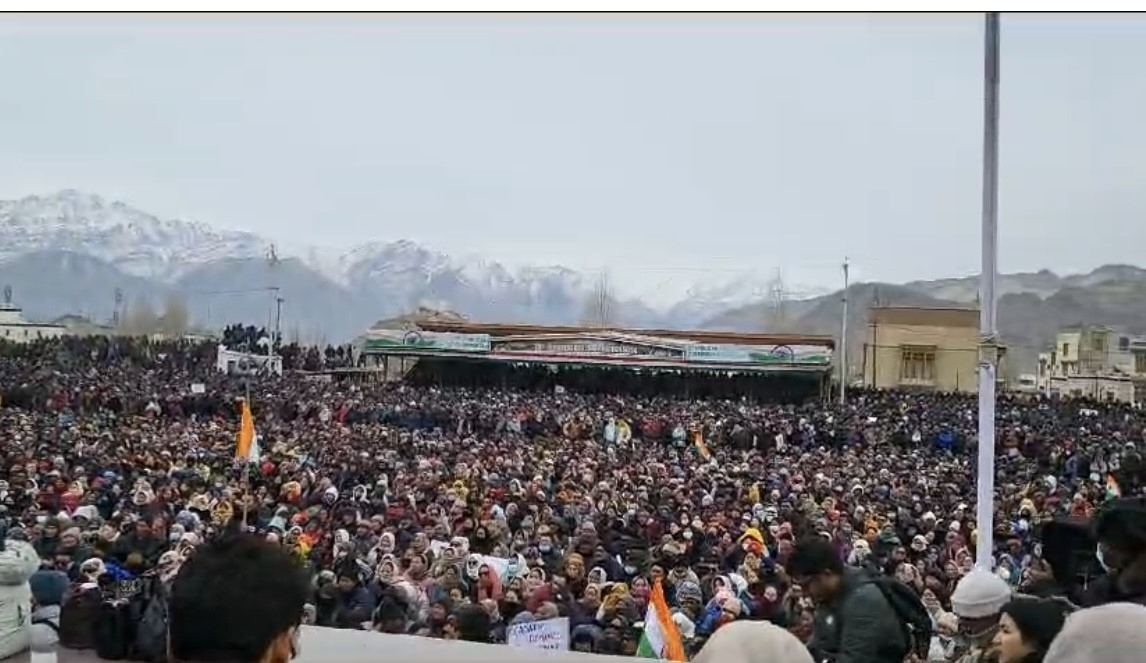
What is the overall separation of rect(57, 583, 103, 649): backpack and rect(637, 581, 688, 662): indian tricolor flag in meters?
1.78

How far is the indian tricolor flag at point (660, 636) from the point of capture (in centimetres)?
406

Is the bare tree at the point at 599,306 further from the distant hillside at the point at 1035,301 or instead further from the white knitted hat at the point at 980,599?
the white knitted hat at the point at 980,599

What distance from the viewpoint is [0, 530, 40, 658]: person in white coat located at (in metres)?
2.39

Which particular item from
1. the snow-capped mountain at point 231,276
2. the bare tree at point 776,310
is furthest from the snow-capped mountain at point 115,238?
the bare tree at point 776,310

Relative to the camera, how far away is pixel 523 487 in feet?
24.3

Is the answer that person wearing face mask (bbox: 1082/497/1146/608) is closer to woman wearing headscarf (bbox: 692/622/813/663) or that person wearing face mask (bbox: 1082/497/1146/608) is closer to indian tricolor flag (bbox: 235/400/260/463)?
woman wearing headscarf (bbox: 692/622/813/663)

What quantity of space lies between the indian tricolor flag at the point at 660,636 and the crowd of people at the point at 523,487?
13 centimetres

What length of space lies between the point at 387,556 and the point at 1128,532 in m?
4.03

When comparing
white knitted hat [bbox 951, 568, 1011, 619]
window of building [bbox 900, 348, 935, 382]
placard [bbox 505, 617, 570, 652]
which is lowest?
placard [bbox 505, 617, 570, 652]


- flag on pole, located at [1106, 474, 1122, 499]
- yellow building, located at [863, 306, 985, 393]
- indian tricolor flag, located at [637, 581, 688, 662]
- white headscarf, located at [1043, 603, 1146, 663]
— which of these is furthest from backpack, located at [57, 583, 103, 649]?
flag on pole, located at [1106, 474, 1122, 499]

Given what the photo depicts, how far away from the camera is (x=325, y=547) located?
5910 millimetres

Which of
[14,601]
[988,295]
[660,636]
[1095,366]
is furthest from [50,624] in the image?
[1095,366]

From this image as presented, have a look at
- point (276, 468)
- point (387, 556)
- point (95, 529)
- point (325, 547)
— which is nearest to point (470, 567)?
point (387, 556)

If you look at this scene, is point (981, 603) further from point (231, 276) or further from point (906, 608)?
point (231, 276)
